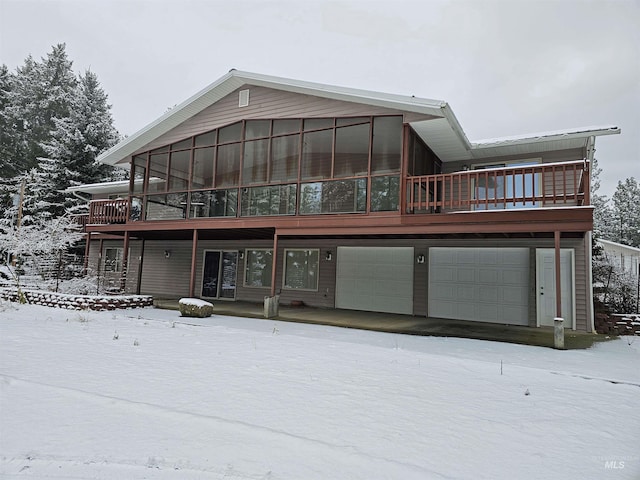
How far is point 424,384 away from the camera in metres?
4.54

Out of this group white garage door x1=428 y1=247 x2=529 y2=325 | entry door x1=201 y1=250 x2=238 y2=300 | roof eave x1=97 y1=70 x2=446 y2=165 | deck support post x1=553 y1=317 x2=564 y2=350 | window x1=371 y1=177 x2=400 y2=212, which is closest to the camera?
deck support post x1=553 y1=317 x2=564 y2=350

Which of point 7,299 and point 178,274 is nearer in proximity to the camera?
point 7,299

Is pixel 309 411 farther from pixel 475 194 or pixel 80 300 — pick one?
pixel 80 300

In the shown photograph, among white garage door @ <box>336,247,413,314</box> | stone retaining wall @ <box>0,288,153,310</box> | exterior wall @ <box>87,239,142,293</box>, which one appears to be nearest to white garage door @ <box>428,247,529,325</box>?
white garage door @ <box>336,247,413,314</box>

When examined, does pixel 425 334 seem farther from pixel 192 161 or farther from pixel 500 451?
pixel 192 161

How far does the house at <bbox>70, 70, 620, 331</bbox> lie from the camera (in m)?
8.59

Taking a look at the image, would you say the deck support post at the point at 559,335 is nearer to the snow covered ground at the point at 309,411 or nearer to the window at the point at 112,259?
the snow covered ground at the point at 309,411

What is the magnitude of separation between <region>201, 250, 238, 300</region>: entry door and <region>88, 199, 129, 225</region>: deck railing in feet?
9.94

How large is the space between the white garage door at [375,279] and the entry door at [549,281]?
3.13 m

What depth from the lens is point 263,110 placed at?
1097 centimetres

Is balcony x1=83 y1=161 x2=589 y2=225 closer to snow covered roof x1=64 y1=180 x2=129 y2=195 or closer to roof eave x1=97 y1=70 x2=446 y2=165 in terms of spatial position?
roof eave x1=97 y1=70 x2=446 y2=165

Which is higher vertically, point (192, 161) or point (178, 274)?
point (192, 161)

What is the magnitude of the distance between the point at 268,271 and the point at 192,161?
4.18 m

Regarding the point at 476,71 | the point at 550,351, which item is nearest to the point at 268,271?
the point at 550,351
